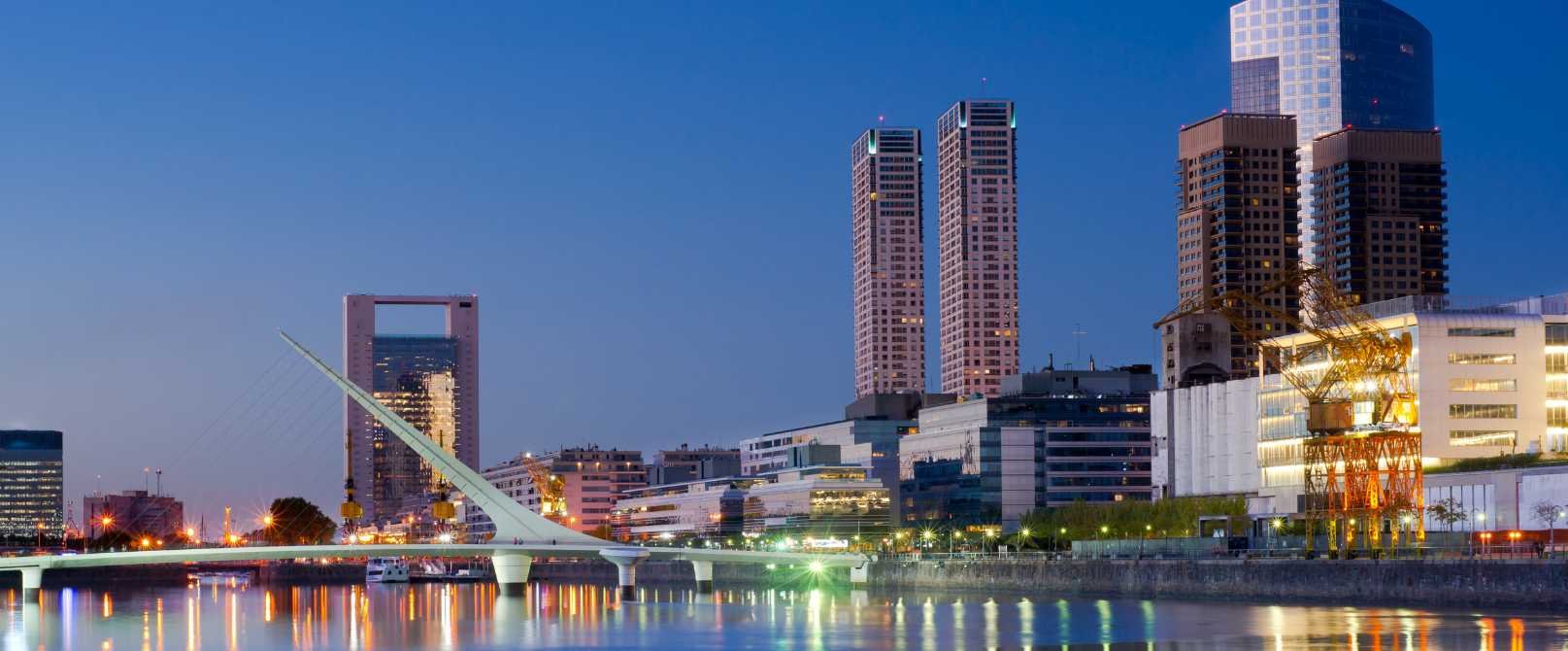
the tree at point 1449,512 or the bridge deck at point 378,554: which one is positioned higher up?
the tree at point 1449,512

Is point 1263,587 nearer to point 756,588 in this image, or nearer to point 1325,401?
point 1325,401

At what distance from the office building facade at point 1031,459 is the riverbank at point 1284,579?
5102 centimetres

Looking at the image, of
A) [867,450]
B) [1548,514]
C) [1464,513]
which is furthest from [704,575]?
[867,450]

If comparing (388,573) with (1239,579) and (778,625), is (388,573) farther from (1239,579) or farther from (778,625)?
(1239,579)

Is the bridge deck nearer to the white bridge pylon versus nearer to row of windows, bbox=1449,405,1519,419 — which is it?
the white bridge pylon

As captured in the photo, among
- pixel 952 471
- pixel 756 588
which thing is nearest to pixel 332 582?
pixel 952 471

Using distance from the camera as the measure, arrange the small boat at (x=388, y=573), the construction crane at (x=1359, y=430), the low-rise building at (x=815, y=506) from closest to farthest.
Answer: the construction crane at (x=1359, y=430)
the small boat at (x=388, y=573)
the low-rise building at (x=815, y=506)

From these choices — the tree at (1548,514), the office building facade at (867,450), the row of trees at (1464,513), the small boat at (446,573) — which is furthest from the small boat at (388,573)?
the tree at (1548,514)

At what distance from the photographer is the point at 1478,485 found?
313ft

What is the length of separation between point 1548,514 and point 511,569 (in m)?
52.1

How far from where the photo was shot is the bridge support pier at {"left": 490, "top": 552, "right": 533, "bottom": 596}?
343ft

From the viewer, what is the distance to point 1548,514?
8762 centimetres

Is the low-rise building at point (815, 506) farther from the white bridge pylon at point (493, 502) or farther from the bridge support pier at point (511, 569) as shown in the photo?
the white bridge pylon at point (493, 502)

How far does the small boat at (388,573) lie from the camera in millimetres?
160500
